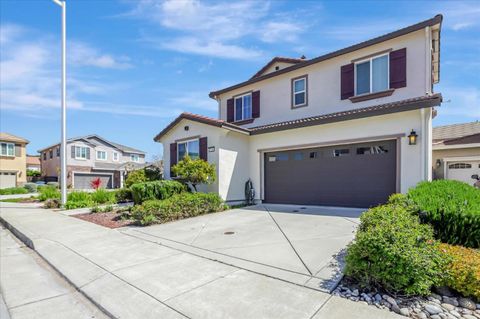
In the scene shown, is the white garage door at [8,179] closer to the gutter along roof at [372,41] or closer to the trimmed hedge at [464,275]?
the gutter along roof at [372,41]

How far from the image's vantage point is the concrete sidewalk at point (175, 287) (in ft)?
9.99

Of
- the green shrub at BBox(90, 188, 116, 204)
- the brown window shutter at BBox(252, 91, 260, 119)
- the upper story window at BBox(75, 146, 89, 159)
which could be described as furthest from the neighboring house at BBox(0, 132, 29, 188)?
the brown window shutter at BBox(252, 91, 260, 119)

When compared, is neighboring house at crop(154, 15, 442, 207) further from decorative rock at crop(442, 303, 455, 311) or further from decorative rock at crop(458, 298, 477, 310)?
decorative rock at crop(442, 303, 455, 311)

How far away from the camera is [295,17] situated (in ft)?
29.9

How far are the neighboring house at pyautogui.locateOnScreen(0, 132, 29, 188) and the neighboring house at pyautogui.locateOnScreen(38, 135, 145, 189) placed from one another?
129 inches

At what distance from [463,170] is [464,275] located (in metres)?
13.7

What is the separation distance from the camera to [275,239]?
19.8 ft

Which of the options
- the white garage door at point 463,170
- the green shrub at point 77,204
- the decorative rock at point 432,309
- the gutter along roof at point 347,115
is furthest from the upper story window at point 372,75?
the green shrub at point 77,204

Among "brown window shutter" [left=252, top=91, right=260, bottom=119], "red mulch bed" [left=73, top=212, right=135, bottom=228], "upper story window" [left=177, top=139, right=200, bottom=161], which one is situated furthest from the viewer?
"brown window shutter" [left=252, top=91, right=260, bottom=119]

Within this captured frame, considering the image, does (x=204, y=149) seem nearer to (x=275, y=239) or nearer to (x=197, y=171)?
(x=197, y=171)

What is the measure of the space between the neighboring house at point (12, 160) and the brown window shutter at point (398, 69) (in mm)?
38302

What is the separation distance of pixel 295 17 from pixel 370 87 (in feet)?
13.2

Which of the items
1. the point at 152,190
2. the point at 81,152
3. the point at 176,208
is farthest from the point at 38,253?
the point at 81,152

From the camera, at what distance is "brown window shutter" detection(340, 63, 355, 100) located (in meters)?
10.7
